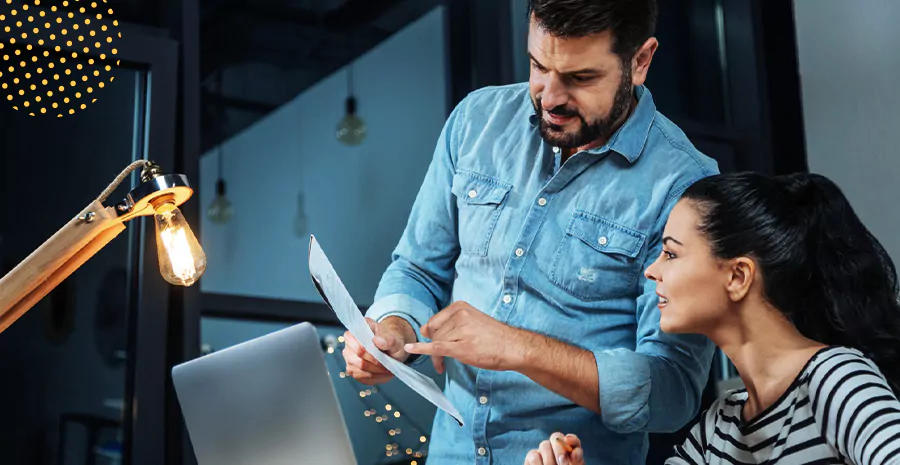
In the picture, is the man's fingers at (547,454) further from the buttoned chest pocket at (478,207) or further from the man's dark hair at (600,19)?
the man's dark hair at (600,19)

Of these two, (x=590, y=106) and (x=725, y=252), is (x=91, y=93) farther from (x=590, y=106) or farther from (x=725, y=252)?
(x=725, y=252)

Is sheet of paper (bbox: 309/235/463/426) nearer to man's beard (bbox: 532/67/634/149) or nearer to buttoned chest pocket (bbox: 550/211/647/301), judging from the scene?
buttoned chest pocket (bbox: 550/211/647/301)

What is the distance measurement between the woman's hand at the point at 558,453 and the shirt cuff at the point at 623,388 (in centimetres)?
13

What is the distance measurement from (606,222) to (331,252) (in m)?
0.91

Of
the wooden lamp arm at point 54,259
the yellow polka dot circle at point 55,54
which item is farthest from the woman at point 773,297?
the yellow polka dot circle at point 55,54

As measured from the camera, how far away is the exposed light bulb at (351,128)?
7.45 feet

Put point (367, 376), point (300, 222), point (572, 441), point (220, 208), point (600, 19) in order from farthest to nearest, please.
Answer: point (300, 222) → point (220, 208) → point (600, 19) → point (367, 376) → point (572, 441)

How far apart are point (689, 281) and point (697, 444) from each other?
235mm

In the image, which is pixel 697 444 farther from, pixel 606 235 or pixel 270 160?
pixel 270 160

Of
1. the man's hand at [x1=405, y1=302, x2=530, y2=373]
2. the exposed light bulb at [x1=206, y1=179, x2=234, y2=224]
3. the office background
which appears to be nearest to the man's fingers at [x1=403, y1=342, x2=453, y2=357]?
the man's hand at [x1=405, y1=302, x2=530, y2=373]

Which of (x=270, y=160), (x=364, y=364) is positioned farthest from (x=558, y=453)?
(x=270, y=160)

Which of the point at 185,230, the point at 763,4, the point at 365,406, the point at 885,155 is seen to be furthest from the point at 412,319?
the point at 763,4

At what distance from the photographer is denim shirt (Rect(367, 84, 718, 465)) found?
4.56 ft

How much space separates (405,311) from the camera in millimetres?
1403
